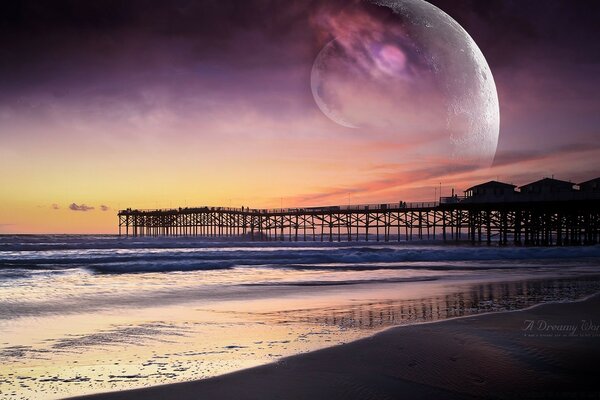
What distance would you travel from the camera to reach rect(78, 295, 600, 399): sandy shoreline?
4996 mm

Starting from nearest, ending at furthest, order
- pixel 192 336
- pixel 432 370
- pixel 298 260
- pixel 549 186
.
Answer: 1. pixel 432 370
2. pixel 192 336
3. pixel 298 260
4. pixel 549 186

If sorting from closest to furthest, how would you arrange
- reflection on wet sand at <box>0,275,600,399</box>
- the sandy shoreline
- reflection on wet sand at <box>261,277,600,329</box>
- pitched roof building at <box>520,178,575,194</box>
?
the sandy shoreline
reflection on wet sand at <box>0,275,600,399</box>
reflection on wet sand at <box>261,277,600,329</box>
pitched roof building at <box>520,178,575,194</box>

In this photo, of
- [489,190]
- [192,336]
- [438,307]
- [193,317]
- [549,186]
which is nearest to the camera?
[192,336]

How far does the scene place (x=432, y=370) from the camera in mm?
5793

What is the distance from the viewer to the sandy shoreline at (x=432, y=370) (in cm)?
500

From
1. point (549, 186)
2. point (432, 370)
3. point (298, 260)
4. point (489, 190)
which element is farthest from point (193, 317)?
point (489, 190)

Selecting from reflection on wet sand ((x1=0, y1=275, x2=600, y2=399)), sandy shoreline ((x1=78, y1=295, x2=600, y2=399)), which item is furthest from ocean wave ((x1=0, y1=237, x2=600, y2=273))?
sandy shoreline ((x1=78, y1=295, x2=600, y2=399))

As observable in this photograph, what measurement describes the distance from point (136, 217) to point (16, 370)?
351ft

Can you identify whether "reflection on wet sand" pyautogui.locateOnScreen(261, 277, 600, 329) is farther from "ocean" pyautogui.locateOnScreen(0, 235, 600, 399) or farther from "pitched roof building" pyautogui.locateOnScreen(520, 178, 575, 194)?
"pitched roof building" pyautogui.locateOnScreen(520, 178, 575, 194)

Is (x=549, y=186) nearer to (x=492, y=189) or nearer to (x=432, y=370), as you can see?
(x=492, y=189)

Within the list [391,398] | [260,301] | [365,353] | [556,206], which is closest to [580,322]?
[365,353]

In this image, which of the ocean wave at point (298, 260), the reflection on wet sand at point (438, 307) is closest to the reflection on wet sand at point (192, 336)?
the reflection on wet sand at point (438, 307)

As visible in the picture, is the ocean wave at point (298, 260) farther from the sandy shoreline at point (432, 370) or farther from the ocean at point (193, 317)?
the sandy shoreline at point (432, 370)

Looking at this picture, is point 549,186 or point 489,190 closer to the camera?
point 549,186
